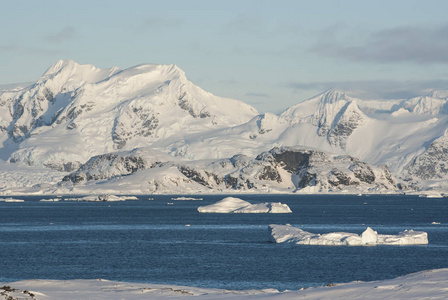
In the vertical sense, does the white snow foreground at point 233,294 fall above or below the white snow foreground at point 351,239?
above

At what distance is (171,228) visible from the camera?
161000mm

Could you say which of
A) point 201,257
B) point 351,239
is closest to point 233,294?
point 201,257

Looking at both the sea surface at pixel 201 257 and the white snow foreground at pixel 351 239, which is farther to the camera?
the white snow foreground at pixel 351 239

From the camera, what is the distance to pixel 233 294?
47.4 meters

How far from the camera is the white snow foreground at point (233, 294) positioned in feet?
134

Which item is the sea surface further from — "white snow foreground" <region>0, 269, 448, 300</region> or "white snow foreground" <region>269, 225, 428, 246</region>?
"white snow foreground" <region>0, 269, 448, 300</region>

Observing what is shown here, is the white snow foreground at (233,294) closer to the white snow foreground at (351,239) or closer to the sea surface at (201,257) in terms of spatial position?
the sea surface at (201,257)

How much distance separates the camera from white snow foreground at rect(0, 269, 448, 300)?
40812 mm

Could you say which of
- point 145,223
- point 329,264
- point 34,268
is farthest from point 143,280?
point 145,223

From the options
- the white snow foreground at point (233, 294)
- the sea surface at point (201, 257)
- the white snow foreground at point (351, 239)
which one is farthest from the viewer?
the white snow foreground at point (351, 239)

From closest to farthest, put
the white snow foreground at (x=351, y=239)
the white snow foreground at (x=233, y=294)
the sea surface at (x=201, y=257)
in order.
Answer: the white snow foreground at (x=233, y=294) < the sea surface at (x=201, y=257) < the white snow foreground at (x=351, y=239)

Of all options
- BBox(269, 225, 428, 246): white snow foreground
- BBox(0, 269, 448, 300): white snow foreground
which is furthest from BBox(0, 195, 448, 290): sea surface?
BBox(0, 269, 448, 300): white snow foreground

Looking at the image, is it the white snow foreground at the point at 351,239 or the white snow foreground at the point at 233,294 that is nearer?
the white snow foreground at the point at 233,294

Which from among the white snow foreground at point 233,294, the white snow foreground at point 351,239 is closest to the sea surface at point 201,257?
the white snow foreground at point 351,239
